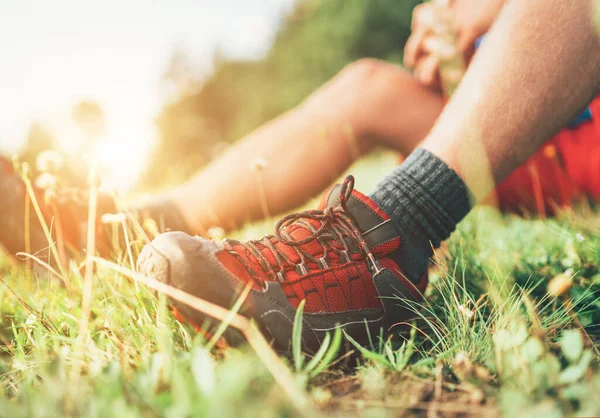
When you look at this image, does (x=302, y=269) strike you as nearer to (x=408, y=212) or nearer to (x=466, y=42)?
(x=408, y=212)

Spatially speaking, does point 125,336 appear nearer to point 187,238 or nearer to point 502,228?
point 187,238

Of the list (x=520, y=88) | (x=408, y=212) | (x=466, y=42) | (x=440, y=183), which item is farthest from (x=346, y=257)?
(x=466, y=42)

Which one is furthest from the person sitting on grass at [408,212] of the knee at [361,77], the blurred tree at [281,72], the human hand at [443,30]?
the blurred tree at [281,72]

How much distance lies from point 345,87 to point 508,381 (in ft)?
5.40

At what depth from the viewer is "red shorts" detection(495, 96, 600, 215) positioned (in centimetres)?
179

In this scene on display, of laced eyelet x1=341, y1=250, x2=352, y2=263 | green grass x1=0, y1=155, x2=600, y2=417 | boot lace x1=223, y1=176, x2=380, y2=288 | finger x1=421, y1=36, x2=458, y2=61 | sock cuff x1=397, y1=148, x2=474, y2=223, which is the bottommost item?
green grass x1=0, y1=155, x2=600, y2=417

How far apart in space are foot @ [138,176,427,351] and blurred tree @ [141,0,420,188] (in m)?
4.70

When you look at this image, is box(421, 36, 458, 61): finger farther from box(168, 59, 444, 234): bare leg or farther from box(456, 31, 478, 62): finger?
box(168, 59, 444, 234): bare leg

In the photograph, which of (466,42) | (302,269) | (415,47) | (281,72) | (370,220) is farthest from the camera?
(281,72)

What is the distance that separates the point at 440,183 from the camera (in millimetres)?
1232

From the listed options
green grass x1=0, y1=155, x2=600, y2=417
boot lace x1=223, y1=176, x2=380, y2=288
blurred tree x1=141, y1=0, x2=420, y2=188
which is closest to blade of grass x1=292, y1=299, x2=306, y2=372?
green grass x1=0, y1=155, x2=600, y2=417

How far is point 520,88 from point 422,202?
0.37m

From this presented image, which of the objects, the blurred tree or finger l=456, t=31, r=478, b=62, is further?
the blurred tree

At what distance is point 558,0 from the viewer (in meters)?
1.13
